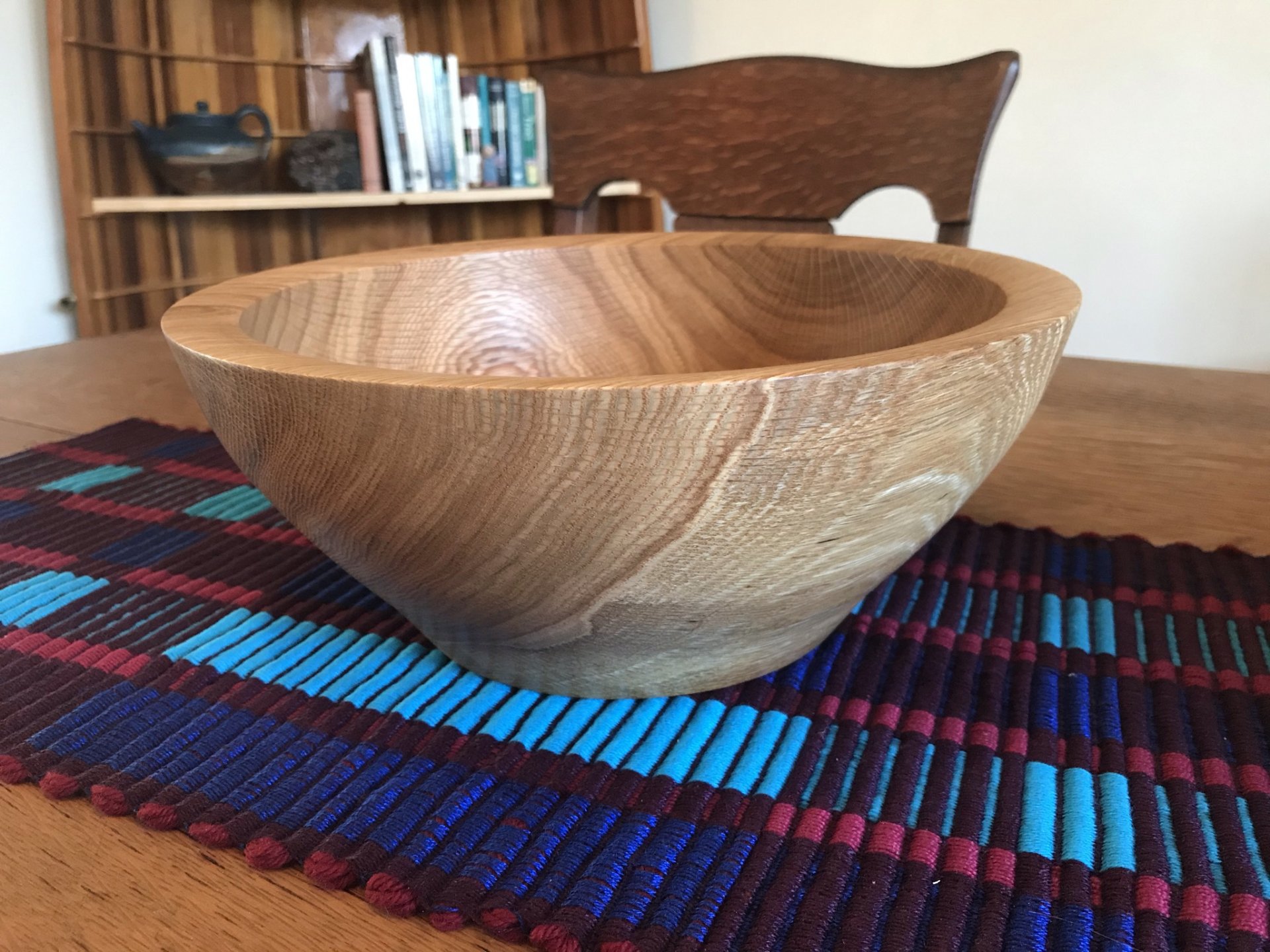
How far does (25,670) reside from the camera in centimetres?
40

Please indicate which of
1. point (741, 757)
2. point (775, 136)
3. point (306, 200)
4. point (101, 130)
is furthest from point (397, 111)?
point (741, 757)

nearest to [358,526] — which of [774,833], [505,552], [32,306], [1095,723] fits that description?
[505,552]

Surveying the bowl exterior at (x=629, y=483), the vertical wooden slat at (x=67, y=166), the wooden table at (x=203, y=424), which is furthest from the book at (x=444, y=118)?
the bowl exterior at (x=629, y=483)

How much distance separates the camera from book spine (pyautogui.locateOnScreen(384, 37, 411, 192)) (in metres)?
1.75

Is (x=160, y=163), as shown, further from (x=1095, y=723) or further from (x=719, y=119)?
(x=1095, y=723)

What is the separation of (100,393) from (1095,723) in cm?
81

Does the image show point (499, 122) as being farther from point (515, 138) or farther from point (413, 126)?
point (413, 126)

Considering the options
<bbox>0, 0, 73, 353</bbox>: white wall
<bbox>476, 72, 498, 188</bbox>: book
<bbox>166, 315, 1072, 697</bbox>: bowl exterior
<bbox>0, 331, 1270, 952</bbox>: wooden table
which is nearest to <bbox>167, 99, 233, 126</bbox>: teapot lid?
<bbox>0, 0, 73, 353</bbox>: white wall

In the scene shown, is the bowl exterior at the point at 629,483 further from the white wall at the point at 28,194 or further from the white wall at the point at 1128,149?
the white wall at the point at 28,194

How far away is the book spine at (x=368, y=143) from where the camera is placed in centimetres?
177

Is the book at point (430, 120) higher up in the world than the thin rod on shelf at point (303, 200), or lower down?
higher up

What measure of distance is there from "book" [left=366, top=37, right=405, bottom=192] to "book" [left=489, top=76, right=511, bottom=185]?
7.7 inches

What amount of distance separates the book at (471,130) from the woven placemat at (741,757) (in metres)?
1.54

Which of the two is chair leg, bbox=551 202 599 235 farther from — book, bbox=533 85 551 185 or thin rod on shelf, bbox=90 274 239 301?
book, bbox=533 85 551 185
